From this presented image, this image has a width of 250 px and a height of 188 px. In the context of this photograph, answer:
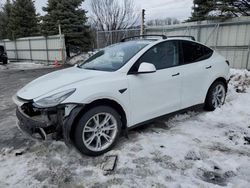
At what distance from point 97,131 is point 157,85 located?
1.18 metres

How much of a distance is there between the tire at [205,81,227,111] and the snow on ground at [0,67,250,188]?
23.0 inches

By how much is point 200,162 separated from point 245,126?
1627mm

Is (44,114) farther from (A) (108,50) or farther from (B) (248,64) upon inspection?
(B) (248,64)

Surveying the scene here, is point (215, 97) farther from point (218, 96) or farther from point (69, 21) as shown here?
point (69, 21)

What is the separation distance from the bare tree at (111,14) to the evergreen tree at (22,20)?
6.00m


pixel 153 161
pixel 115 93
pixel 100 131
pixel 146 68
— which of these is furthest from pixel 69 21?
pixel 153 161

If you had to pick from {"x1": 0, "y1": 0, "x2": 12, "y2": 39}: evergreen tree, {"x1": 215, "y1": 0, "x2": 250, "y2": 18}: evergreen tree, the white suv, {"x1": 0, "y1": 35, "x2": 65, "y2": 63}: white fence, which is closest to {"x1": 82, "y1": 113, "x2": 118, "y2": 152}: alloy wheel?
the white suv

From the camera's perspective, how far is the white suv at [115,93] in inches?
117

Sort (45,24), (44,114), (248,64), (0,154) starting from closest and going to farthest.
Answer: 1. (44,114)
2. (0,154)
3. (248,64)
4. (45,24)

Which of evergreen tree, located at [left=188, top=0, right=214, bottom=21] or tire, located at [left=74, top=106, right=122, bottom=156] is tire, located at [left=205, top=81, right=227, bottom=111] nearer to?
tire, located at [left=74, top=106, right=122, bottom=156]

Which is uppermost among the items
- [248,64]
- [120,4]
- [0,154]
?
[120,4]

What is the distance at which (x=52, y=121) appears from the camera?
Result: 297 centimetres

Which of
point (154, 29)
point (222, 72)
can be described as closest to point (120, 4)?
point (154, 29)

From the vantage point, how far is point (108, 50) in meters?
4.32
